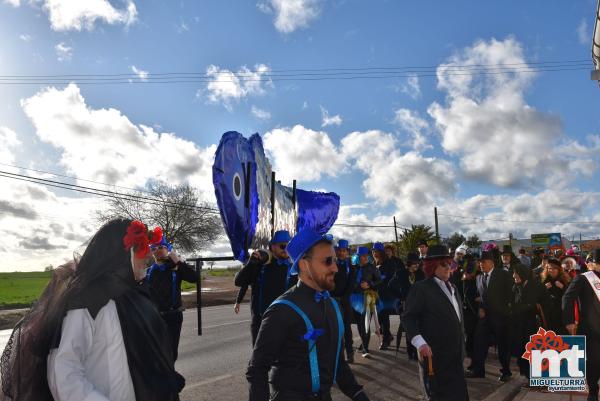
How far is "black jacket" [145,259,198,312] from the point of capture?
21.8 ft

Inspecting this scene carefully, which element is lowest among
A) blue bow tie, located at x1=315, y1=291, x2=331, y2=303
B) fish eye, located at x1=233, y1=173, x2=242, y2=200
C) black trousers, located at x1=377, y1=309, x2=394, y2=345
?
black trousers, located at x1=377, y1=309, x2=394, y2=345

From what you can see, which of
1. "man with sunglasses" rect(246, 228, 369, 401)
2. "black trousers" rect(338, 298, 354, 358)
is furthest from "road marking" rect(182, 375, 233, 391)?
"man with sunglasses" rect(246, 228, 369, 401)

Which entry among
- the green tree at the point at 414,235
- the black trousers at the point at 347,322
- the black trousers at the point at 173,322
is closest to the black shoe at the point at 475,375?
the black trousers at the point at 347,322

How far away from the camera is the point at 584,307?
600cm

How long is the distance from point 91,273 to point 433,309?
3085 millimetres

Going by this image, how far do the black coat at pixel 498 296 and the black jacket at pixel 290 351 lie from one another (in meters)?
5.47

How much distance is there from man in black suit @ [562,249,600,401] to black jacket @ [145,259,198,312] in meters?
4.72

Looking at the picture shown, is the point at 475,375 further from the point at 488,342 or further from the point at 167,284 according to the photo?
the point at 167,284

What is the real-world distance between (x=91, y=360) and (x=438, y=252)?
338 centimetres

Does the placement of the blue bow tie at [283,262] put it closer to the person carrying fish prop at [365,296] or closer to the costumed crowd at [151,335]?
the costumed crowd at [151,335]

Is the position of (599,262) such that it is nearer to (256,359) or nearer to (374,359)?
(374,359)

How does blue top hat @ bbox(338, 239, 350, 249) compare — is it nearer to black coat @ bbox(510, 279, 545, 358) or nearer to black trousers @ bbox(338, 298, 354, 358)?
black trousers @ bbox(338, 298, 354, 358)

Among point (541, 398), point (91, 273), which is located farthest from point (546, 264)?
point (91, 273)

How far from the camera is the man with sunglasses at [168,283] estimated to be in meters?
6.63
